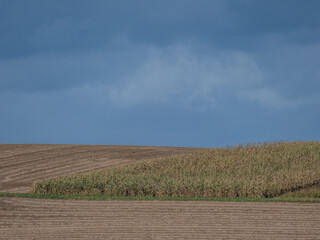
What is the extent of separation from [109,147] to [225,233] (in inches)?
741

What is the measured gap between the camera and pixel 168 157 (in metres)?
26.0

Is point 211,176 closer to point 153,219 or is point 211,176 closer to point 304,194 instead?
point 304,194

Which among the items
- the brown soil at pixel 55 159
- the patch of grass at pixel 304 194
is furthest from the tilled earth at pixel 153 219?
the brown soil at pixel 55 159

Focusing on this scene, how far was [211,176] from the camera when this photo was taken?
21.2 meters

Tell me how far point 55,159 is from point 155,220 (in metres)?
13.9

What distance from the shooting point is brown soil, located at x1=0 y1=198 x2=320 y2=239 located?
12602 mm

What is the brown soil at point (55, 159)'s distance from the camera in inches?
877

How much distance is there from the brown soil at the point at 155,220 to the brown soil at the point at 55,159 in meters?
4.75

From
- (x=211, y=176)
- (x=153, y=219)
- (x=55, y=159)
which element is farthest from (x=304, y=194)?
(x=55, y=159)

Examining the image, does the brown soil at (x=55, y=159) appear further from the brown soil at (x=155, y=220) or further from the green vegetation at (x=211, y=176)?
the brown soil at (x=155, y=220)

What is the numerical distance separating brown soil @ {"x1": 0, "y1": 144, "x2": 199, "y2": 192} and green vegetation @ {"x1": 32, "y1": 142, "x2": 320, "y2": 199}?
2.17m

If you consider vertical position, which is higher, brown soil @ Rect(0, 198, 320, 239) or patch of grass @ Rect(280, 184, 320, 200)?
patch of grass @ Rect(280, 184, 320, 200)

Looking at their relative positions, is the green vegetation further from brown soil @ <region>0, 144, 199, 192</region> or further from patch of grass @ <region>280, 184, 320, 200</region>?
brown soil @ <region>0, 144, 199, 192</region>

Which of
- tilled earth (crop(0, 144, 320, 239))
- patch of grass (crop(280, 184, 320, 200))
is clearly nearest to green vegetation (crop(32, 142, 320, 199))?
patch of grass (crop(280, 184, 320, 200))
